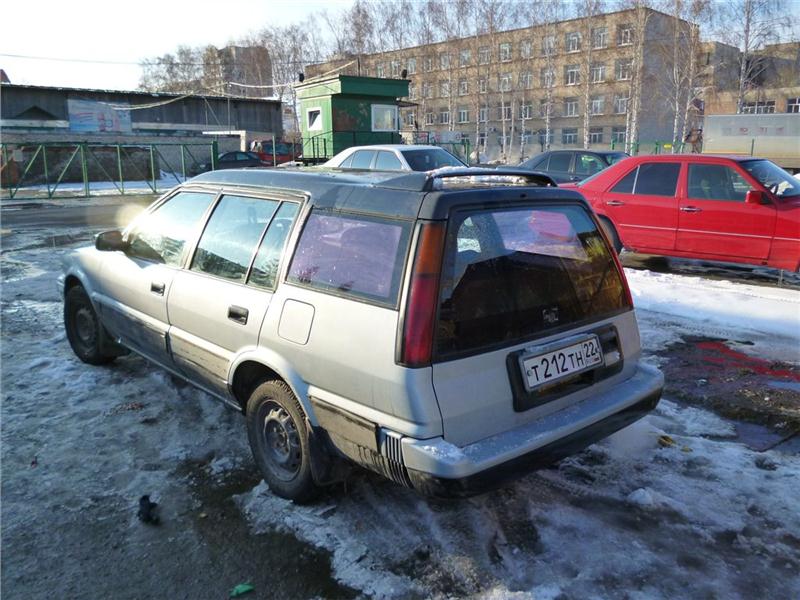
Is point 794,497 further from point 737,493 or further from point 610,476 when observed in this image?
point 610,476

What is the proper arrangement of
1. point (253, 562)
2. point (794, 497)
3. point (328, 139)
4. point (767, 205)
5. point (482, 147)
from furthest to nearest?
point (482, 147), point (328, 139), point (767, 205), point (794, 497), point (253, 562)

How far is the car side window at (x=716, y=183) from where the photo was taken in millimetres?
7855

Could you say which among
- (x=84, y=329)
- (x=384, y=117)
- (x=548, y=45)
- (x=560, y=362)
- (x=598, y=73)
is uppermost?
(x=548, y=45)

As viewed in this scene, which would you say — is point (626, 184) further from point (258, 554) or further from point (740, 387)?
point (258, 554)

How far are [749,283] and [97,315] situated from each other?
25.5 ft

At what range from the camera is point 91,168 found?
1120 inches

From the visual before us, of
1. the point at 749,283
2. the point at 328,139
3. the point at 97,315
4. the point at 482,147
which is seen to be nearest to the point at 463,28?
the point at 482,147

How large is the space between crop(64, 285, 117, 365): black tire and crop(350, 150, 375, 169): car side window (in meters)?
8.70

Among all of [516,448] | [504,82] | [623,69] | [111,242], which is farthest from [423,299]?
[504,82]

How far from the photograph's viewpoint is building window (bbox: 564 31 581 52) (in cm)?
4998

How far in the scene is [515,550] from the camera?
2697 mm

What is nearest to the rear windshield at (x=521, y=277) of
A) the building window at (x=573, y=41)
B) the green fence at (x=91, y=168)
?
the green fence at (x=91, y=168)

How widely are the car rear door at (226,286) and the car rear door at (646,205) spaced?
6.73 m

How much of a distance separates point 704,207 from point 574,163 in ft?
18.6
